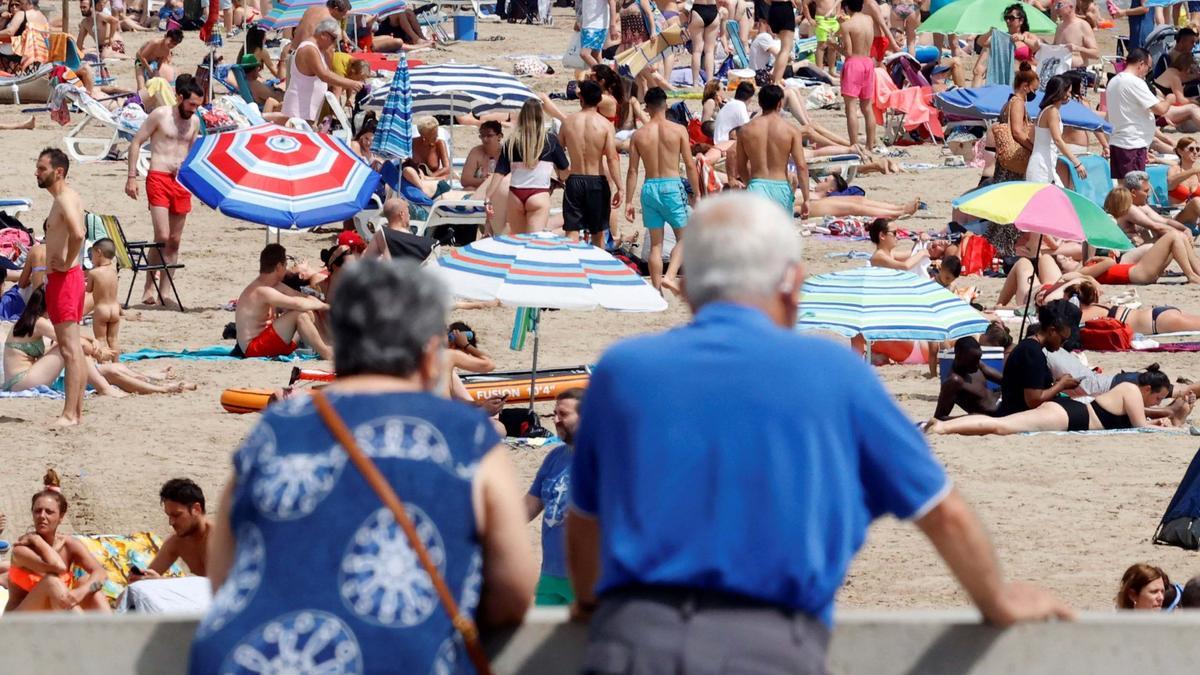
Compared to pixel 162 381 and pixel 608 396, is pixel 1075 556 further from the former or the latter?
pixel 608 396

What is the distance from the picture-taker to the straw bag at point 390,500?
94.9 inches

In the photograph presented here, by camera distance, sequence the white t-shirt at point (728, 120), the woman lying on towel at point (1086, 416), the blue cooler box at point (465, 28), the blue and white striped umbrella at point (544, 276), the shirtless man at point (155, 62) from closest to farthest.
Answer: the blue and white striped umbrella at point (544, 276) → the woman lying on towel at point (1086, 416) → the white t-shirt at point (728, 120) → the shirtless man at point (155, 62) → the blue cooler box at point (465, 28)

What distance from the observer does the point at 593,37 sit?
2053cm

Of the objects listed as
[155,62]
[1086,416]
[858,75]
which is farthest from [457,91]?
[1086,416]

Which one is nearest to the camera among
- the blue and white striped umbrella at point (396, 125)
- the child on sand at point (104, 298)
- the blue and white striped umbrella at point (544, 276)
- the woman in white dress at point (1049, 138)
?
the blue and white striped umbrella at point (544, 276)

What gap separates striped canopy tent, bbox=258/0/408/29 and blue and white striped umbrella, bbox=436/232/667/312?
34.8ft

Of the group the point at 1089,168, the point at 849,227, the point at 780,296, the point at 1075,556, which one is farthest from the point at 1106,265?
the point at 780,296

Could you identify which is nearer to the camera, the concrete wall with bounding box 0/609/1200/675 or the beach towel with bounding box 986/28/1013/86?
the concrete wall with bounding box 0/609/1200/675

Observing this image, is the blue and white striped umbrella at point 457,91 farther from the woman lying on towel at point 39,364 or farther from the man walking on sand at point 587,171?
the woman lying on towel at point 39,364

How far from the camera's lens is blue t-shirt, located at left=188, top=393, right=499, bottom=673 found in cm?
240

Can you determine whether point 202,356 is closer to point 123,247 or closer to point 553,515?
point 123,247

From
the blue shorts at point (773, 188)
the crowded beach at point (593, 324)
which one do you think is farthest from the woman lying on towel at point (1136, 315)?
the blue shorts at point (773, 188)

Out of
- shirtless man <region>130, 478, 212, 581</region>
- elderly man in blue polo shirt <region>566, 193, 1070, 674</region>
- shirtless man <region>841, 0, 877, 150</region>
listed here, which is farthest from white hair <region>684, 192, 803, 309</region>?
shirtless man <region>841, 0, 877, 150</region>

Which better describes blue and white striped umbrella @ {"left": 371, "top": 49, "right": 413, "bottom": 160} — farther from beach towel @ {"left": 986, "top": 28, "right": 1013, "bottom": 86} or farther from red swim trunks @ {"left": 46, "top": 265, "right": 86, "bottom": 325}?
beach towel @ {"left": 986, "top": 28, "right": 1013, "bottom": 86}
